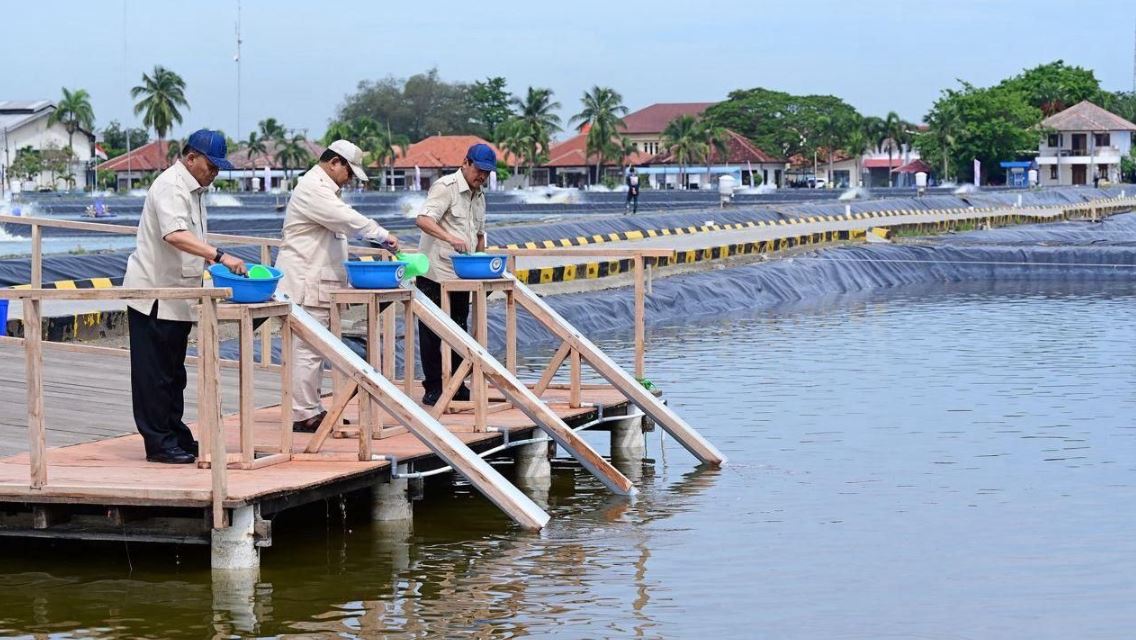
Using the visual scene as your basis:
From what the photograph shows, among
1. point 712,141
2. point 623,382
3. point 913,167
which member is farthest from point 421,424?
point 913,167

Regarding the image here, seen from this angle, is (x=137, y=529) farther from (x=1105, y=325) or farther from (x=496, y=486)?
(x=1105, y=325)

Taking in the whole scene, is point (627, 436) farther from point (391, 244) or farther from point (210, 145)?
point (210, 145)

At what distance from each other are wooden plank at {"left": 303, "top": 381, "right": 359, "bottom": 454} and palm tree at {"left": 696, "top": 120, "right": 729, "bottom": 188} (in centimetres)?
10020

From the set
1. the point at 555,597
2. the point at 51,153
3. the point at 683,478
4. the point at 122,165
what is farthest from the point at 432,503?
the point at 122,165

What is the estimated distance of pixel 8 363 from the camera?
12.3 m

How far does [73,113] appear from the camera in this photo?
357ft

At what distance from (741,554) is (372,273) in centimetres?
261

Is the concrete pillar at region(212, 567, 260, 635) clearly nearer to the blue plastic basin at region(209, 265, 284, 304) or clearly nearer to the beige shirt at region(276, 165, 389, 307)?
the blue plastic basin at region(209, 265, 284, 304)

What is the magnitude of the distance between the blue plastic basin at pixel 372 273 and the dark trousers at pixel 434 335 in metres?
1.14

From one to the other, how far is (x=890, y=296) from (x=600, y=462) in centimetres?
2137

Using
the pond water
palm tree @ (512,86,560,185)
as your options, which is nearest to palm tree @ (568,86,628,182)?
palm tree @ (512,86,560,185)

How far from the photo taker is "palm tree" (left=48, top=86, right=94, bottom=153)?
351 ft

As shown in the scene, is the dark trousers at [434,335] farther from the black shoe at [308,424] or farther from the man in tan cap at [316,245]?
the black shoe at [308,424]

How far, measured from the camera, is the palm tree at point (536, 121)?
351 ft
